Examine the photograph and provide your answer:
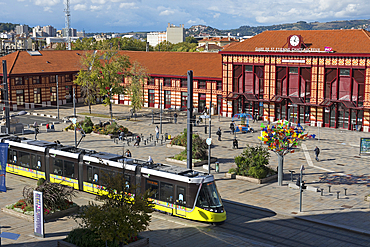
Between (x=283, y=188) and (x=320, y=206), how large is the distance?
16.1 feet

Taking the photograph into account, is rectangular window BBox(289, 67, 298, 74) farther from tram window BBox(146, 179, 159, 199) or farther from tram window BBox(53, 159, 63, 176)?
tram window BBox(146, 179, 159, 199)

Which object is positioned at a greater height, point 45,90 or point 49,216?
point 45,90

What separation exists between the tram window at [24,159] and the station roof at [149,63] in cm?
4322

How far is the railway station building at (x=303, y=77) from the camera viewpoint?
6372 cm

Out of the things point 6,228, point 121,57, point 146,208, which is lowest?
point 6,228

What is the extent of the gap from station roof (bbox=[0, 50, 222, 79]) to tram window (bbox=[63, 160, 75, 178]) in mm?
44608

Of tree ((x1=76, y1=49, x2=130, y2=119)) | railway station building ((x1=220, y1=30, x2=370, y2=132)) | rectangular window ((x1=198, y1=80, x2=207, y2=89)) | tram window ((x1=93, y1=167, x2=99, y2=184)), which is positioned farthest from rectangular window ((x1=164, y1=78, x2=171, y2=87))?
tram window ((x1=93, y1=167, x2=99, y2=184))

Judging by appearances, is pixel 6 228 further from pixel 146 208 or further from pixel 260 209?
pixel 260 209

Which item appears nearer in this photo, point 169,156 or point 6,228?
point 6,228

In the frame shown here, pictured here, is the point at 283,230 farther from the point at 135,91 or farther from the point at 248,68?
the point at 135,91

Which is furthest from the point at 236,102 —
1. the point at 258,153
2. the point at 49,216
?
the point at 49,216

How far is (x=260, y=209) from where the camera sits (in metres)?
32.4

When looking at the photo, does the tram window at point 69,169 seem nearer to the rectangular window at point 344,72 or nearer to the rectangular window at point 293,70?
the rectangular window at point 293,70

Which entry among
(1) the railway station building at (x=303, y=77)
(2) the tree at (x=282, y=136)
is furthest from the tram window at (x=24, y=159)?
(1) the railway station building at (x=303, y=77)
